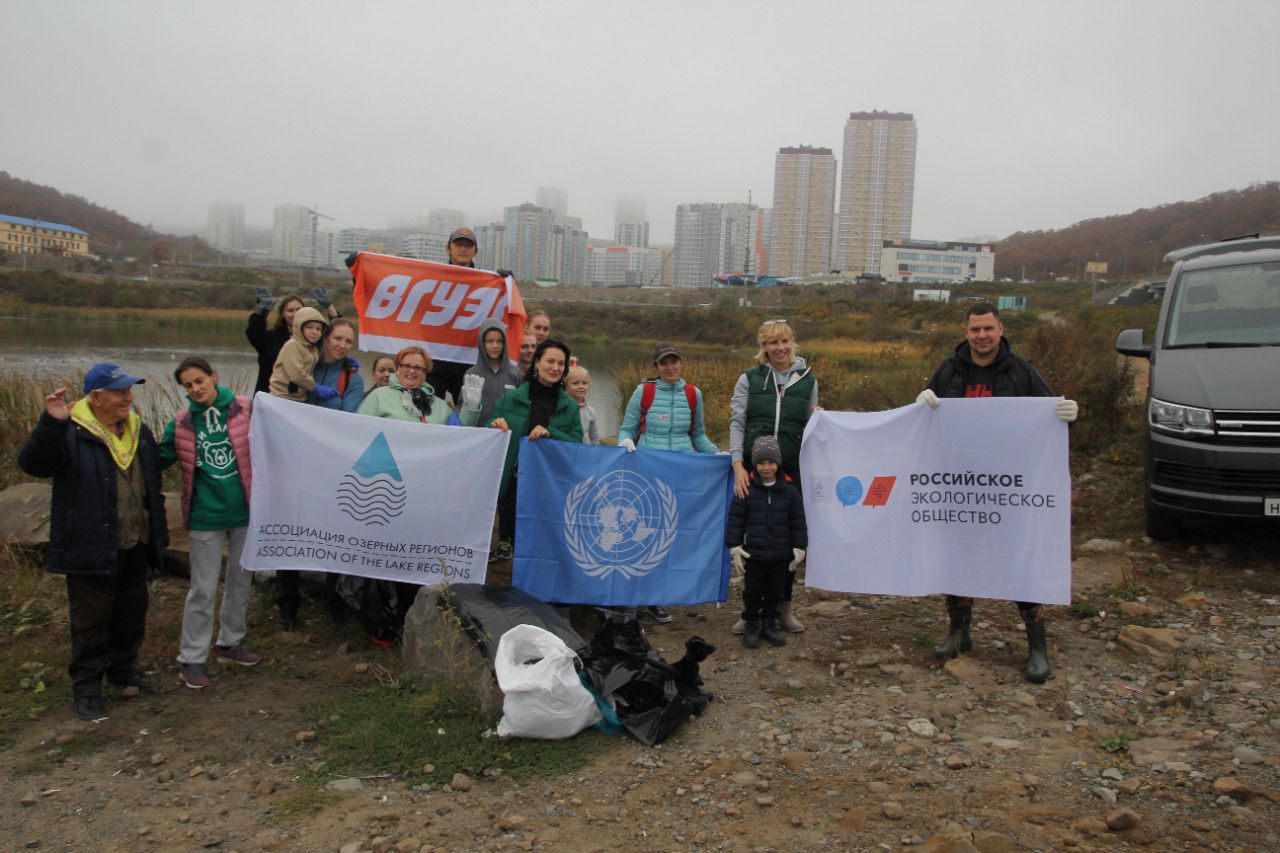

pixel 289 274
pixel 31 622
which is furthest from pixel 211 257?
pixel 31 622

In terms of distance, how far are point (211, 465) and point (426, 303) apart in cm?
274

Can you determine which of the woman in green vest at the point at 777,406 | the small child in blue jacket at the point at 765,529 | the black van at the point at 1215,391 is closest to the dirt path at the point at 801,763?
the small child in blue jacket at the point at 765,529

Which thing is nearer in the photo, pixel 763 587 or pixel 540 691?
pixel 540 691

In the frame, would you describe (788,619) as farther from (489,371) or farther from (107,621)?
(107,621)

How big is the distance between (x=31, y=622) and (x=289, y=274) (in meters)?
72.6

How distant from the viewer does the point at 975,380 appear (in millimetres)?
5363

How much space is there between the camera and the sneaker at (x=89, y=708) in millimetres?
4664

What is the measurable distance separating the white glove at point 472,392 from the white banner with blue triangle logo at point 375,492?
1.66 ft

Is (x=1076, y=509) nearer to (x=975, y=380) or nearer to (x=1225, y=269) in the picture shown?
(x=1225, y=269)

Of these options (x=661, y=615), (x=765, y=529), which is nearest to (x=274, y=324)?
(x=661, y=615)

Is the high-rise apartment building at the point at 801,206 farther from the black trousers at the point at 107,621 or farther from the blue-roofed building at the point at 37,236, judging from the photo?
the black trousers at the point at 107,621

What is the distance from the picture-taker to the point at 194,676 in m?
5.07

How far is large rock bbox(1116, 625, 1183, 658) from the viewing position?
5.27 m

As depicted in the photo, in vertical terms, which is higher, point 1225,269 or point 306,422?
point 1225,269
